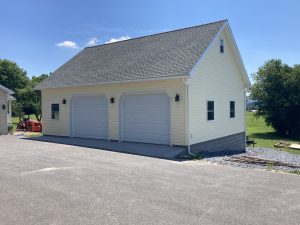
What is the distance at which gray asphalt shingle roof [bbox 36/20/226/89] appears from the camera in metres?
14.1

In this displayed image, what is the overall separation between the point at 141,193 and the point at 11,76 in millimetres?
63066

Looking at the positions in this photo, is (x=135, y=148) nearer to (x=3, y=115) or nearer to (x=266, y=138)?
(x=3, y=115)

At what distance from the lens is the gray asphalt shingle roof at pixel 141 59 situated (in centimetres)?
1414

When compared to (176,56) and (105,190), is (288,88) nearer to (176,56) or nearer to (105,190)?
(176,56)

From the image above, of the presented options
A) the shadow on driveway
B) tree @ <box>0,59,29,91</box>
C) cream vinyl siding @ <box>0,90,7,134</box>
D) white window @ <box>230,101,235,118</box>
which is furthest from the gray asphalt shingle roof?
tree @ <box>0,59,29,91</box>

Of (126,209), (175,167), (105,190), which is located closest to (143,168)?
(175,167)

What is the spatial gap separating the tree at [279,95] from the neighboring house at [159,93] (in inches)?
552

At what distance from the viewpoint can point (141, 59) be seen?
1628cm

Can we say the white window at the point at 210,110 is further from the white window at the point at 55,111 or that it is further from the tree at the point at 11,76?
the tree at the point at 11,76

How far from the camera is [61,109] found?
18.5 meters

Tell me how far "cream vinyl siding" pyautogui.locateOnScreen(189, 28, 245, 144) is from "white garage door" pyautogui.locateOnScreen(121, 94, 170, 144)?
1.26 meters

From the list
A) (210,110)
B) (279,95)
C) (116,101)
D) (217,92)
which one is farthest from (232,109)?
(279,95)

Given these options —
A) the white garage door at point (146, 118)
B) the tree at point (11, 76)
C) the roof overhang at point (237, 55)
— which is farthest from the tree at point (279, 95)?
the tree at point (11, 76)

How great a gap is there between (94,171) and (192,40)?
9.45 metres
